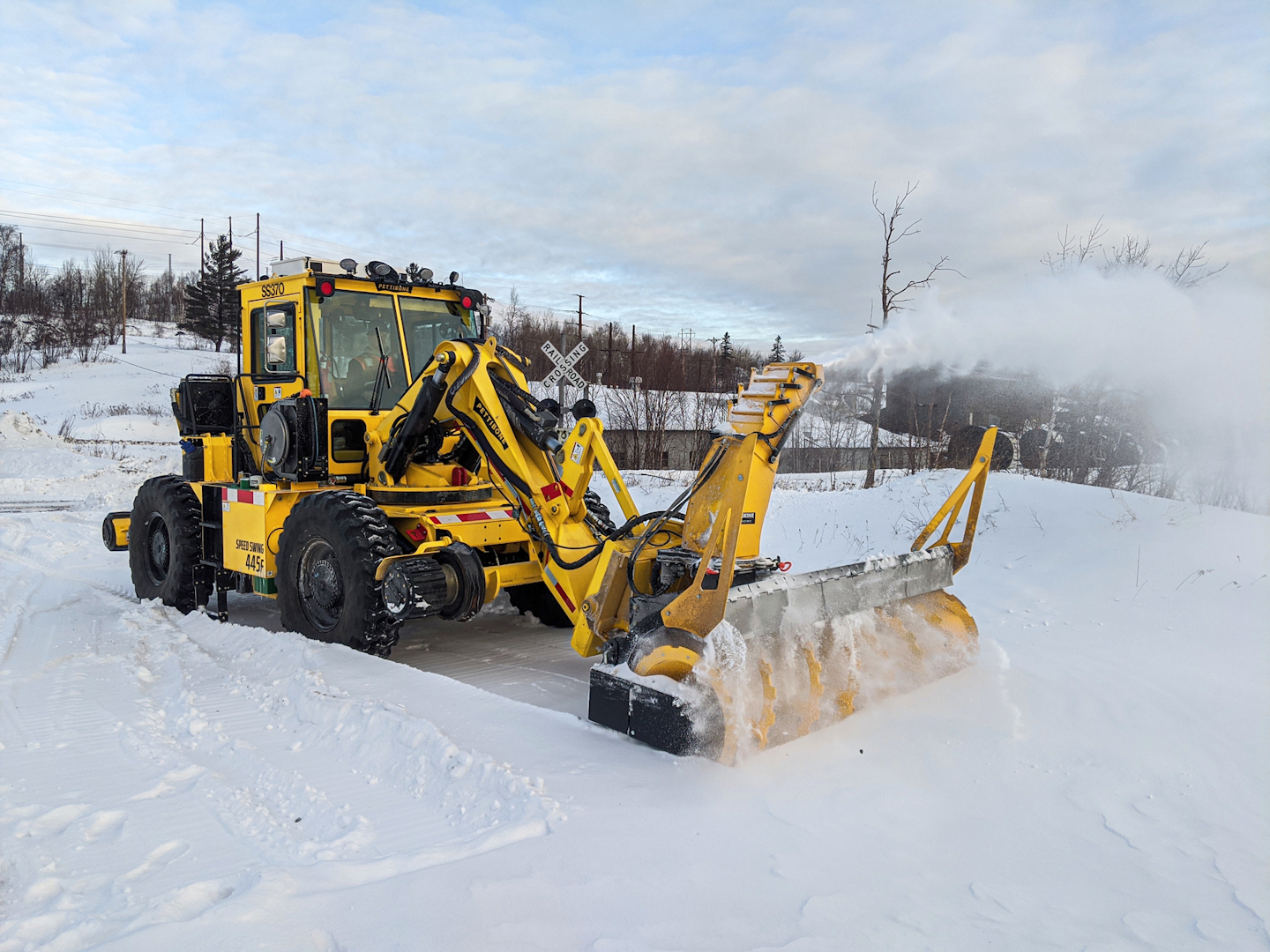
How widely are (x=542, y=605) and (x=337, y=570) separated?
1.96 metres

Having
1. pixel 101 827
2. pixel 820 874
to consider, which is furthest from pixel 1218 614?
pixel 101 827

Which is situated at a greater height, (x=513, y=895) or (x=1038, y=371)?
(x=1038, y=371)

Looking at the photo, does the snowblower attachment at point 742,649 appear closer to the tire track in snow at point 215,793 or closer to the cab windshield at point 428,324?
the tire track in snow at point 215,793

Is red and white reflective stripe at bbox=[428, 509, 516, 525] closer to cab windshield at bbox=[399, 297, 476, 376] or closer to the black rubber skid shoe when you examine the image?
cab windshield at bbox=[399, 297, 476, 376]

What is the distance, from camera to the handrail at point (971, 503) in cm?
566

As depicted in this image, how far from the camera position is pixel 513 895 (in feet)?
9.53

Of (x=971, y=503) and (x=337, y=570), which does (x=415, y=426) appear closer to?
A: (x=337, y=570)

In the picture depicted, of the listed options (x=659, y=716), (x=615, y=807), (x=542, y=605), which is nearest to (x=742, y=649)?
(x=659, y=716)

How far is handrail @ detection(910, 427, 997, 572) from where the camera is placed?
5660 mm

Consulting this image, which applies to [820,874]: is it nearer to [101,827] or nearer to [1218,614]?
[101,827]

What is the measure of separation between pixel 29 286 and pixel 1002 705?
8069cm

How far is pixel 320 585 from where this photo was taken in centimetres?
612

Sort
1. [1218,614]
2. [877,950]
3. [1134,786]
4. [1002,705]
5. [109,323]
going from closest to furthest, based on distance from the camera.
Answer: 1. [877,950]
2. [1134,786]
3. [1002,705]
4. [1218,614]
5. [109,323]

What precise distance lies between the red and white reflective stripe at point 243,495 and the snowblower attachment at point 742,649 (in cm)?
339
